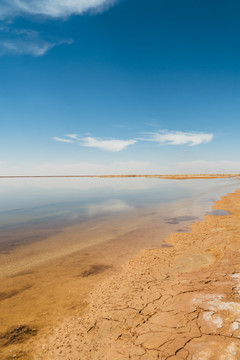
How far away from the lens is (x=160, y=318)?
421cm

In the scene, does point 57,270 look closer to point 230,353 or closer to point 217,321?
point 217,321

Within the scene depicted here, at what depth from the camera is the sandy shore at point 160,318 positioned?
340cm

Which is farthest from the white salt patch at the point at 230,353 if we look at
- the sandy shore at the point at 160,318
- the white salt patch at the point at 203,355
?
the white salt patch at the point at 203,355

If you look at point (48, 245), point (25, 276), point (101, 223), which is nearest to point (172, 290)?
point (25, 276)

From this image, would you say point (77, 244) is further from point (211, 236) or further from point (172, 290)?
point (211, 236)

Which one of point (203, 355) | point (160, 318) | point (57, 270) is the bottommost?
point (57, 270)

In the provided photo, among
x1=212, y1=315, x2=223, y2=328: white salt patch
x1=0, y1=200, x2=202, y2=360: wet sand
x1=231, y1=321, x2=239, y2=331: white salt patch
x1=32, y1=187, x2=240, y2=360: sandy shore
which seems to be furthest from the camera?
x1=0, y1=200, x2=202, y2=360: wet sand

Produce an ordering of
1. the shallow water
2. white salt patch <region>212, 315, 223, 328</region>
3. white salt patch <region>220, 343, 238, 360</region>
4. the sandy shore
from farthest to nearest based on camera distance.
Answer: the shallow water → white salt patch <region>212, 315, 223, 328</region> → the sandy shore → white salt patch <region>220, 343, 238, 360</region>

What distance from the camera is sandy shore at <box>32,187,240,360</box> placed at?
3400mm

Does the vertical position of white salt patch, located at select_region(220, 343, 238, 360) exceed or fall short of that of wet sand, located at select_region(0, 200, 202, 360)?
it exceeds it

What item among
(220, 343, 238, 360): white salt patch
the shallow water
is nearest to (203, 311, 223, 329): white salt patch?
(220, 343, 238, 360): white salt patch

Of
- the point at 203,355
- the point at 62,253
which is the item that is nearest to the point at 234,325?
the point at 203,355

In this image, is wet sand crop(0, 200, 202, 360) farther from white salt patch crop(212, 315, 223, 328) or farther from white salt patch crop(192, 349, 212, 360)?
white salt patch crop(212, 315, 223, 328)

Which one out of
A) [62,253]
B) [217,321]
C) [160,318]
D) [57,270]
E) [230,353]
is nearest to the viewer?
[230,353]
